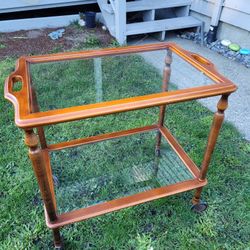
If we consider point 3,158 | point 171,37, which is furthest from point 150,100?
point 171,37

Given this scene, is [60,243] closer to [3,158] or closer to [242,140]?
Result: [3,158]

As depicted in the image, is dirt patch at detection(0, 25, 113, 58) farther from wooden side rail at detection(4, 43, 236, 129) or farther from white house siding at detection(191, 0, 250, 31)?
wooden side rail at detection(4, 43, 236, 129)

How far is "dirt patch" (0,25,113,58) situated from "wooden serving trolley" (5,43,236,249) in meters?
2.11

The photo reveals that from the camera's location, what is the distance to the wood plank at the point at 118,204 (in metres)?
1.25

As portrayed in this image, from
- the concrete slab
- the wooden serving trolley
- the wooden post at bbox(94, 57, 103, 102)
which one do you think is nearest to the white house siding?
the concrete slab

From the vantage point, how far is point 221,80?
3.82ft

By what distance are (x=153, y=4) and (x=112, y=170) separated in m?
2.86

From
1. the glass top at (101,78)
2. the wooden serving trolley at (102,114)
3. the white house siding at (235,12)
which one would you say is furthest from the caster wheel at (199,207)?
the white house siding at (235,12)

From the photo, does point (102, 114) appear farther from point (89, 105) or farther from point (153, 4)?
point (153, 4)

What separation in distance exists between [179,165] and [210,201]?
28 centimetres

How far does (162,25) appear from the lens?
12.1 ft

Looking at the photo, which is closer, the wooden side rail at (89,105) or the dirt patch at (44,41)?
the wooden side rail at (89,105)

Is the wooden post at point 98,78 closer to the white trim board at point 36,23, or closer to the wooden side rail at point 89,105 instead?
the wooden side rail at point 89,105

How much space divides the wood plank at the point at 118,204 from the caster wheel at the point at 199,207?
0.18m
